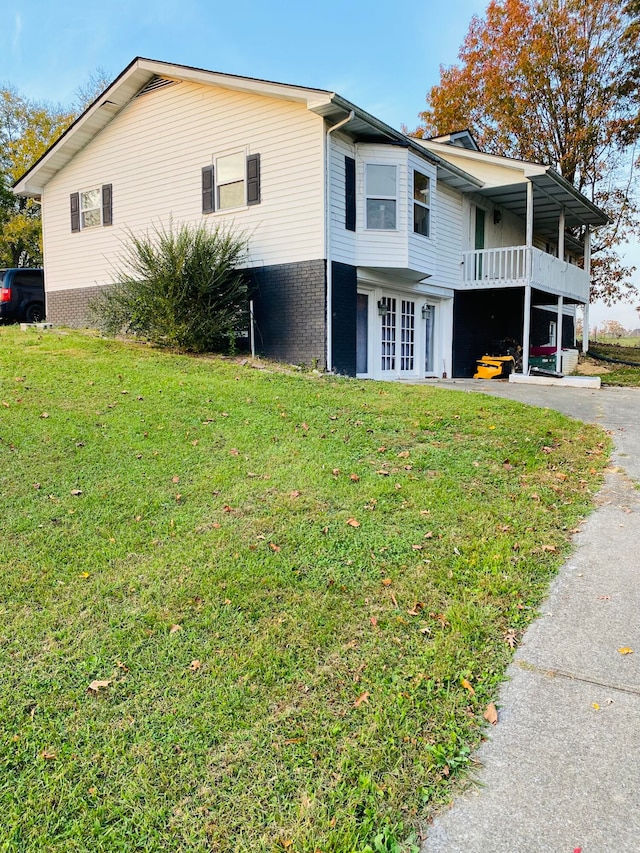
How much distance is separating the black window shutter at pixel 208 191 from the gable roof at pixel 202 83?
1.72 metres

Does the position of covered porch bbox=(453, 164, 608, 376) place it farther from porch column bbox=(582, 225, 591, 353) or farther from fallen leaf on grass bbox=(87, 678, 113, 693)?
fallen leaf on grass bbox=(87, 678, 113, 693)

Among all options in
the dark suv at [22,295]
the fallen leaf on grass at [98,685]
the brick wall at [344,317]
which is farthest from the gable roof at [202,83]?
the fallen leaf on grass at [98,685]

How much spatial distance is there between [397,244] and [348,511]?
9.10 metres

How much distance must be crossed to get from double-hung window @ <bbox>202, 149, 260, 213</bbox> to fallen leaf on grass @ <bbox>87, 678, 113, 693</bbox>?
11.2 m

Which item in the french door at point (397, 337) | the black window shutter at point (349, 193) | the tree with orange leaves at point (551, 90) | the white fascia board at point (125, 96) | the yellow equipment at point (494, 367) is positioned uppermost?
the tree with orange leaves at point (551, 90)

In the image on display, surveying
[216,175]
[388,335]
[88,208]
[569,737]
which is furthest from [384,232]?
[569,737]

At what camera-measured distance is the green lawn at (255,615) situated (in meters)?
2.06

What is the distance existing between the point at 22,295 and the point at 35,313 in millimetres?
649

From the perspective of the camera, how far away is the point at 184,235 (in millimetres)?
11211

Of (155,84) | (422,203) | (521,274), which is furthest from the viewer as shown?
(521,274)

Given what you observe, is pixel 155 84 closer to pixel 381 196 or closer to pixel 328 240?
pixel 381 196

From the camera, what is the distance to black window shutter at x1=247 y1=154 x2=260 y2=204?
480 inches

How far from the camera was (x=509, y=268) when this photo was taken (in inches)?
606

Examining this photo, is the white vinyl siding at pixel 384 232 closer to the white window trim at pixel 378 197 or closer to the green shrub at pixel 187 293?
the white window trim at pixel 378 197
